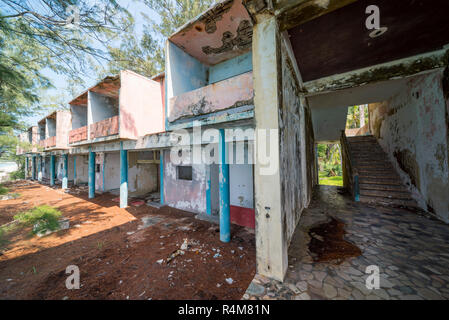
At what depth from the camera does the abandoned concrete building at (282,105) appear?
7.44 feet

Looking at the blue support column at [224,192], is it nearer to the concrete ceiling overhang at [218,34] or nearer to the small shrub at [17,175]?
the concrete ceiling overhang at [218,34]

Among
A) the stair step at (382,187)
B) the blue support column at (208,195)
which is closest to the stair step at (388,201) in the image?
the stair step at (382,187)

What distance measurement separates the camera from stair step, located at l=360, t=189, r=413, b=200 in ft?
16.5

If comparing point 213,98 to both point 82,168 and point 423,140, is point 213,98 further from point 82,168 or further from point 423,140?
point 82,168

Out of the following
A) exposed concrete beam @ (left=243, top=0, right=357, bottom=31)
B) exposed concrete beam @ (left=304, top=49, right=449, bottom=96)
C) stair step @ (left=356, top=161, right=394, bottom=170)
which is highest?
exposed concrete beam @ (left=304, top=49, right=449, bottom=96)

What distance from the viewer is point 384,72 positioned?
13.1ft

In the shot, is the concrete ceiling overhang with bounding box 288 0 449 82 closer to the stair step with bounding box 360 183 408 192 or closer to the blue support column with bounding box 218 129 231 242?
the blue support column with bounding box 218 129 231 242

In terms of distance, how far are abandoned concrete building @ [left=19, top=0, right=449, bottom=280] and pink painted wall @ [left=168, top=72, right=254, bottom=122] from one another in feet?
0.09

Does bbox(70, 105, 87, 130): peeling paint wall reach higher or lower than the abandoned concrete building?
higher

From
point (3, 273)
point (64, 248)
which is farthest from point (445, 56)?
point (3, 273)

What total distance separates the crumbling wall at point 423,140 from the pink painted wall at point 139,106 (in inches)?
344

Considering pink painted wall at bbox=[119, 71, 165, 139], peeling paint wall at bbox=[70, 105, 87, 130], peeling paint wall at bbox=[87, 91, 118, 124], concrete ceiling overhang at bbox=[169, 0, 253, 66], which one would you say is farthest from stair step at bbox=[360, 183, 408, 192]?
peeling paint wall at bbox=[70, 105, 87, 130]

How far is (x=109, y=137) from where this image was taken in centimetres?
645
